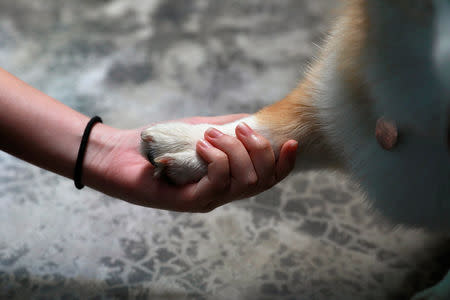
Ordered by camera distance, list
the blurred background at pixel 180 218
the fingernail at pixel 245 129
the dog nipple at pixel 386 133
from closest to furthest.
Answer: the dog nipple at pixel 386 133 → the fingernail at pixel 245 129 → the blurred background at pixel 180 218

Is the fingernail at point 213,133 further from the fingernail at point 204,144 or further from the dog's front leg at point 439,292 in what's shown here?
the dog's front leg at point 439,292

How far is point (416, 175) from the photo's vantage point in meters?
0.73

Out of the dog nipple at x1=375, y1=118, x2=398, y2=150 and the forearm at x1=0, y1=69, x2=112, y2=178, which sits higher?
the dog nipple at x1=375, y1=118, x2=398, y2=150

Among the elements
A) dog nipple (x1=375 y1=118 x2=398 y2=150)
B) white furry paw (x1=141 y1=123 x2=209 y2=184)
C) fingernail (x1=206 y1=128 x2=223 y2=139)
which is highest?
dog nipple (x1=375 y1=118 x2=398 y2=150)

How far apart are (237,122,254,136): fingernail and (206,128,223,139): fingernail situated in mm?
37

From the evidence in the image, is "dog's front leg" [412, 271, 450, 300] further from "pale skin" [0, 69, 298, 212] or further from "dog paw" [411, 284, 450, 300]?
"pale skin" [0, 69, 298, 212]

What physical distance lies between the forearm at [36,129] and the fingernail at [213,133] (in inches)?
10.0

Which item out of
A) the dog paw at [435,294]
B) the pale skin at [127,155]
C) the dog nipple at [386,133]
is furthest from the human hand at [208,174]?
the dog paw at [435,294]

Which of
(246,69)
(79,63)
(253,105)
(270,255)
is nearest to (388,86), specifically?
(270,255)

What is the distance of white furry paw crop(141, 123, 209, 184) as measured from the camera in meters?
0.81

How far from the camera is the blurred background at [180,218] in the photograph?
3.14 feet

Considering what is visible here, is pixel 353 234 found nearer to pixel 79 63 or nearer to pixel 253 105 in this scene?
pixel 253 105

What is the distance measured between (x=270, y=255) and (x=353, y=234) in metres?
0.20

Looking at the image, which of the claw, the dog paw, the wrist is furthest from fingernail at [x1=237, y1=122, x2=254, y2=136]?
the dog paw
